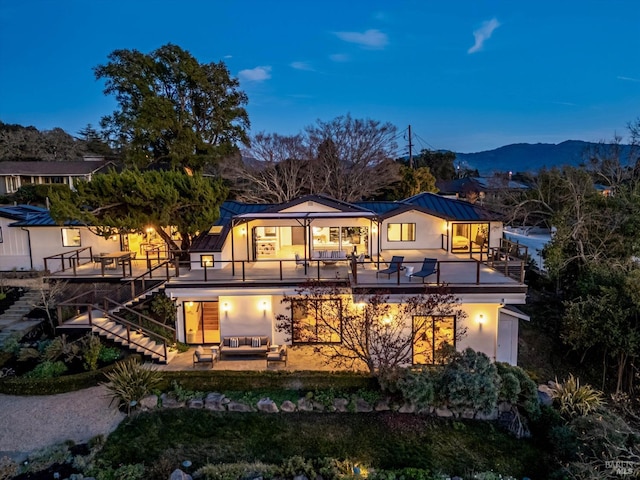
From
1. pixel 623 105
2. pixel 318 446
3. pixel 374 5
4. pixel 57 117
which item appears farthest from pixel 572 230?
pixel 57 117

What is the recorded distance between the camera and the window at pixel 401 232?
Result: 691 inches

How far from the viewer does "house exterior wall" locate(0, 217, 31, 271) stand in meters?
18.5

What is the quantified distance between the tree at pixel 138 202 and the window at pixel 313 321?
5162 mm

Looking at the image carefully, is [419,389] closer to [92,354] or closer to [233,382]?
[233,382]

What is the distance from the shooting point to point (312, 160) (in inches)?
1182

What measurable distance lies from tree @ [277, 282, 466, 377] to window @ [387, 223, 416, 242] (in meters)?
5.95

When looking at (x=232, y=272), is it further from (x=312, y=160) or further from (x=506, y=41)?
(x=506, y=41)

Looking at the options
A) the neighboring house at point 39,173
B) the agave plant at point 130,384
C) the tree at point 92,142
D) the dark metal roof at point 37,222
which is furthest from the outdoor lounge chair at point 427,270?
the tree at point 92,142

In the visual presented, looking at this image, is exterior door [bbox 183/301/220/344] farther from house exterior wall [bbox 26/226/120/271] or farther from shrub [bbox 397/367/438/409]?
house exterior wall [bbox 26/226/120/271]

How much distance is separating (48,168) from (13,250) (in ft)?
89.9

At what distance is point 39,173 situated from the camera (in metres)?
39.7

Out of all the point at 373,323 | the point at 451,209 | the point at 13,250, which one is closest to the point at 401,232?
the point at 451,209

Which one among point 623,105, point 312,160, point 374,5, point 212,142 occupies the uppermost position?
point 374,5

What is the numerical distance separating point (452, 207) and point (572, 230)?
5.22 metres
